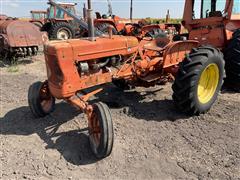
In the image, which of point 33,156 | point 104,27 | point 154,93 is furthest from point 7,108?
point 104,27

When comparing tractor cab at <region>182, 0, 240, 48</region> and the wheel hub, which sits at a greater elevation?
tractor cab at <region>182, 0, 240, 48</region>

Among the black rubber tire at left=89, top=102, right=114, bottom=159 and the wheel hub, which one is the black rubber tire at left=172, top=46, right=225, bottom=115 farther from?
the black rubber tire at left=89, top=102, right=114, bottom=159

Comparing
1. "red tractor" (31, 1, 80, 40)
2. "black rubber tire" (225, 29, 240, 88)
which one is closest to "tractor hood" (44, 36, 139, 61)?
"black rubber tire" (225, 29, 240, 88)

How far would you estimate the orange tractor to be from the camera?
358 centimetres

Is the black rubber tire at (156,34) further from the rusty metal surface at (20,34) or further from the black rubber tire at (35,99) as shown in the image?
the rusty metal surface at (20,34)

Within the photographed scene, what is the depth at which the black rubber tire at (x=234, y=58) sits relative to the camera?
16.7ft

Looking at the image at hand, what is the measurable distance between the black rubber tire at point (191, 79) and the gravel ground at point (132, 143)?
0.23m

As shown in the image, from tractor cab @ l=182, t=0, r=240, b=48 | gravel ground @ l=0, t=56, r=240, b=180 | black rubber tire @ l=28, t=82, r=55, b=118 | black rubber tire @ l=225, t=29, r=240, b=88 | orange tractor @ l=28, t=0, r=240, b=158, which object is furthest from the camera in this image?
tractor cab @ l=182, t=0, r=240, b=48

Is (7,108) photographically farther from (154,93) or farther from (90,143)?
(154,93)

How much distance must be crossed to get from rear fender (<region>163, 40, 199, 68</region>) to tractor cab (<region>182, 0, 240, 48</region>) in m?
0.94

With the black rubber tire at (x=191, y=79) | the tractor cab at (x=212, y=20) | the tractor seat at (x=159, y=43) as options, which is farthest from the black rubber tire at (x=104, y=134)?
the tractor cab at (x=212, y=20)

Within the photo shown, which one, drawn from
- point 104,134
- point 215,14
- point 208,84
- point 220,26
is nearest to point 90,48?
point 104,134

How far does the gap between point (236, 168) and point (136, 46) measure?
7.74 feet

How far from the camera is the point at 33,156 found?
137 inches
